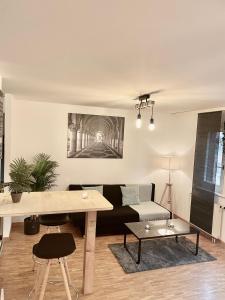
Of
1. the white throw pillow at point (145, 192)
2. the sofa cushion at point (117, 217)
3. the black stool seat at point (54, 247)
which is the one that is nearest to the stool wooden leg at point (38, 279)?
the black stool seat at point (54, 247)

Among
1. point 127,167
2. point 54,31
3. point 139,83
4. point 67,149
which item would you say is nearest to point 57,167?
point 67,149

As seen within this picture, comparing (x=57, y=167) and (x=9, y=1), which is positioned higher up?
(x=9, y=1)

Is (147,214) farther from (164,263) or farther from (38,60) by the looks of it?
(38,60)

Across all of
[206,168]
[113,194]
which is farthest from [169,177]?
[113,194]

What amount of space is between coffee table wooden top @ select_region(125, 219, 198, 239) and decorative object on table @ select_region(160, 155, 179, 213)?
4.34 ft

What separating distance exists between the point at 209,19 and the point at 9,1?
3.25 ft

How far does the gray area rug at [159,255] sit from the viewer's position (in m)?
3.23

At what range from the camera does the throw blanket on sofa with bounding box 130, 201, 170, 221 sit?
432 cm

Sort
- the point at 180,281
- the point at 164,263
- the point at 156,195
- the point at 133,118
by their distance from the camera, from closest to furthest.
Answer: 1. the point at 180,281
2. the point at 164,263
3. the point at 133,118
4. the point at 156,195

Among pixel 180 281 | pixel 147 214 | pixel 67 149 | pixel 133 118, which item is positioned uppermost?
pixel 133 118

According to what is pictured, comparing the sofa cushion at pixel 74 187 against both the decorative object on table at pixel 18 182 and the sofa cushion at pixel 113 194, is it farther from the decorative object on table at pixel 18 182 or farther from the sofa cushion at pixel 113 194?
the decorative object on table at pixel 18 182

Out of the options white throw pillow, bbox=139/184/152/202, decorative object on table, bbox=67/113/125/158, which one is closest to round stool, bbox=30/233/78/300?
decorative object on table, bbox=67/113/125/158

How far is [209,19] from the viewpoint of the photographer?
1185mm

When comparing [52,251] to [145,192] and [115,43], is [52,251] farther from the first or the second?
[145,192]
